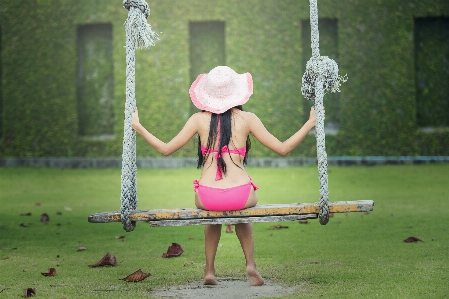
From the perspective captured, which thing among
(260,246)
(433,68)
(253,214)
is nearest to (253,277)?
(253,214)

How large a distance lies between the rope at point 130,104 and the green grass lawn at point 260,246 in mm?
517

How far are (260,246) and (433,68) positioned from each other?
946cm

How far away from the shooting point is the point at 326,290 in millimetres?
4586

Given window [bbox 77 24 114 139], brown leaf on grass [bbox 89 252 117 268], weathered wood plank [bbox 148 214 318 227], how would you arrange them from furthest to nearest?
window [bbox 77 24 114 139] < brown leaf on grass [bbox 89 252 117 268] < weathered wood plank [bbox 148 214 318 227]

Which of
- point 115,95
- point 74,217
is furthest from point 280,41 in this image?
point 74,217

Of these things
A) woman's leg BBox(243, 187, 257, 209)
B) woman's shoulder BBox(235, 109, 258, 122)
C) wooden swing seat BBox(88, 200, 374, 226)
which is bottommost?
wooden swing seat BBox(88, 200, 374, 226)

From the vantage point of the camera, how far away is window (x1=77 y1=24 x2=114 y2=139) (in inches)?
607

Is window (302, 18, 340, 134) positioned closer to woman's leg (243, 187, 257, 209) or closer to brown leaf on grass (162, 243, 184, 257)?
brown leaf on grass (162, 243, 184, 257)

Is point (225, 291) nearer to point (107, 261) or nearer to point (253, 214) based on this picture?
point (253, 214)

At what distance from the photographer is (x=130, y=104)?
4801 millimetres

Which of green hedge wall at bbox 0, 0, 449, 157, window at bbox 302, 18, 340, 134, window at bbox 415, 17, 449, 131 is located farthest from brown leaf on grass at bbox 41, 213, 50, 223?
window at bbox 415, 17, 449, 131

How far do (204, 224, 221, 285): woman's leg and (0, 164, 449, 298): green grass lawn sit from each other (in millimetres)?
244

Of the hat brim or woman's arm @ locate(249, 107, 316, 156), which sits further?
the hat brim

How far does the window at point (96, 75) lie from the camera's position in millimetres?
15414
